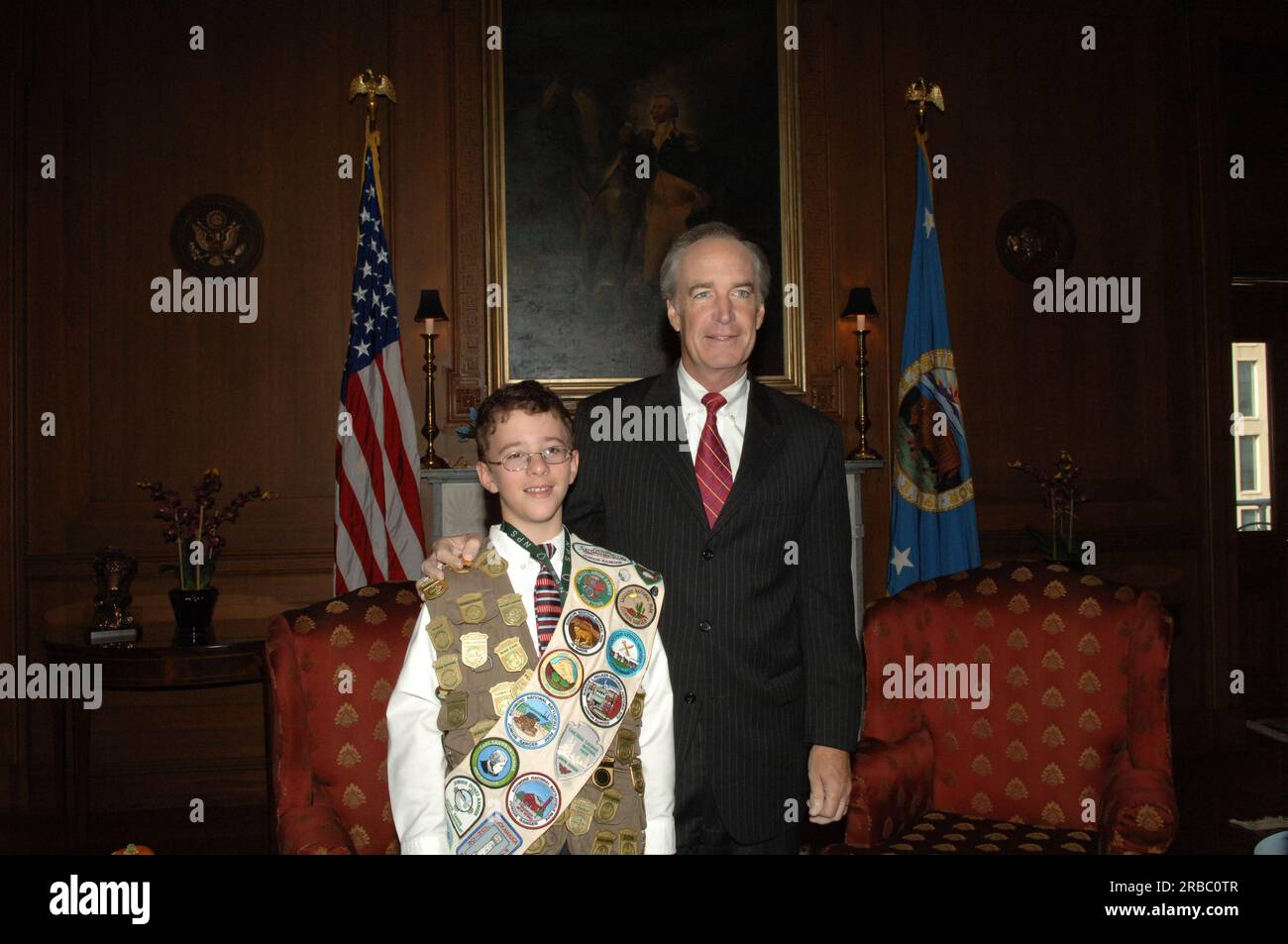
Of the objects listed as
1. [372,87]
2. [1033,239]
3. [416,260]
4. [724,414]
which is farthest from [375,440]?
[1033,239]

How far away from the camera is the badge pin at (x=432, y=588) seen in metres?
1.82

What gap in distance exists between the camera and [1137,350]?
5.90 meters

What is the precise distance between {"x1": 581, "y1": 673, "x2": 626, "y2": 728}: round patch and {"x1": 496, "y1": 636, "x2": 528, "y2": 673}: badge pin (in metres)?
0.13

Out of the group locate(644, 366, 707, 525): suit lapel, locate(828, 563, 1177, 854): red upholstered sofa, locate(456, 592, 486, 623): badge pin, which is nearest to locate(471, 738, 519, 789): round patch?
locate(456, 592, 486, 623): badge pin

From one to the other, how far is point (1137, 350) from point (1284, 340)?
1.60 m

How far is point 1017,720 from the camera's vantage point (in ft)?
9.50

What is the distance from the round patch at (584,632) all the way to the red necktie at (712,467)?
0.34 metres

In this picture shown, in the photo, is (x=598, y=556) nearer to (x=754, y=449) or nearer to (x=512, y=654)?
(x=512, y=654)

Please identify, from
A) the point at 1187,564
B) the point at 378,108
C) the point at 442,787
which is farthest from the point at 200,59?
the point at 1187,564

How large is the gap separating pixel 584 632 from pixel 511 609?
0.15 metres

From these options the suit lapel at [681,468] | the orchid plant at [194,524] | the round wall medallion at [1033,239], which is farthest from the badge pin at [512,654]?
the round wall medallion at [1033,239]

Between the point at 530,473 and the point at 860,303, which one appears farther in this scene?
the point at 860,303

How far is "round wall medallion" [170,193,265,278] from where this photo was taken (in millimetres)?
5223

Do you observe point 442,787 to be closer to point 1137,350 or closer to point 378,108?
point 378,108
